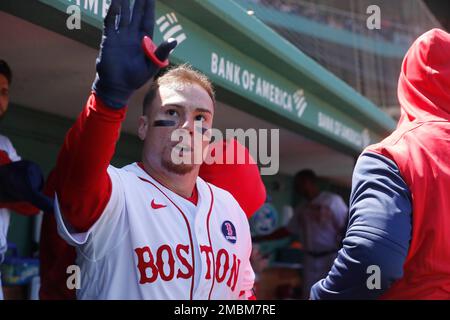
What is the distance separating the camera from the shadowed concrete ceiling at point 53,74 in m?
2.74

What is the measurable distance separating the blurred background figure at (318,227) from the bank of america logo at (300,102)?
1.30 metres

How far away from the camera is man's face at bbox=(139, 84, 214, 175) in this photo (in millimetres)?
1833

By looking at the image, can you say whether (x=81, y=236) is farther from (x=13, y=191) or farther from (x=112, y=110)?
(x=13, y=191)

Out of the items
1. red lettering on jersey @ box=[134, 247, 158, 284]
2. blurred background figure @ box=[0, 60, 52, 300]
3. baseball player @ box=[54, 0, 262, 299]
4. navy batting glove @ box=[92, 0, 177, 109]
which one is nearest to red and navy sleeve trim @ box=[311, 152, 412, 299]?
baseball player @ box=[54, 0, 262, 299]

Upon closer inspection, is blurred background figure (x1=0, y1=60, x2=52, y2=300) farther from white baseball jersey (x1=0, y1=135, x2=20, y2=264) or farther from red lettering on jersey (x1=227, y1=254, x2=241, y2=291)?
red lettering on jersey (x1=227, y1=254, x2=241, y2=291)

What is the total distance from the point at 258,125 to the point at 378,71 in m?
2.17

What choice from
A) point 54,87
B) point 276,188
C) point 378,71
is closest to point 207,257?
point 54,87

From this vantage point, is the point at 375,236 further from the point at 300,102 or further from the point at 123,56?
the point at 300,102

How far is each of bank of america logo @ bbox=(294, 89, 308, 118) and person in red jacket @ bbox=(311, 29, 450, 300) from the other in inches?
99.3

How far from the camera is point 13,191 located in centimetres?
230

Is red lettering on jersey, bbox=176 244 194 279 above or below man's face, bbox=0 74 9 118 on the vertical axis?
below

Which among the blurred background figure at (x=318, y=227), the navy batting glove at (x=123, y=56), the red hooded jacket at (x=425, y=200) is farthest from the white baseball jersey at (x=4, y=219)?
the blurred background figure at (x=318, y=227)

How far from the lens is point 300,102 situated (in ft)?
14.7

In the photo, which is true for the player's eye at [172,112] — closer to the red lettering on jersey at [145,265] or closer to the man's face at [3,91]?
the red lettering on jersey at [145,265]
